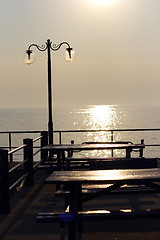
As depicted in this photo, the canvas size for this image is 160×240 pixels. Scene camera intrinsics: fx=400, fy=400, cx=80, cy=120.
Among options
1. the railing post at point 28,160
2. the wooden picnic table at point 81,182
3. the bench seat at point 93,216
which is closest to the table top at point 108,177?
the wooden picnic table at point 81,182

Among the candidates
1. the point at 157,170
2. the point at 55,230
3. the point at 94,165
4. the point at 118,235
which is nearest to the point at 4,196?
the point at 55,230

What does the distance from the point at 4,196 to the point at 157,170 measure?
274cm

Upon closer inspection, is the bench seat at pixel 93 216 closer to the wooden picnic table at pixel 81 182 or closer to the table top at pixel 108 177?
the wooden picnic table at pixel 81 182

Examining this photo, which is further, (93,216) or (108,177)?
(108,177)

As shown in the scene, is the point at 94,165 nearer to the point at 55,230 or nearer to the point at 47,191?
the point at 55,230

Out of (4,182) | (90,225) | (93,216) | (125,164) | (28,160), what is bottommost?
(90,225)

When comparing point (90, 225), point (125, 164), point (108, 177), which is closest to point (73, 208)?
point (108, 177)

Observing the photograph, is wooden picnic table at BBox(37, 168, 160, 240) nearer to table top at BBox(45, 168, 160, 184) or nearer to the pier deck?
table top at BBox(45, 168, 160, 184)

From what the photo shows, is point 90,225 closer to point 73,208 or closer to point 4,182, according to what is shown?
point 73,208

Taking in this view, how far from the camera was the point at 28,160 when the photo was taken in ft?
29.2

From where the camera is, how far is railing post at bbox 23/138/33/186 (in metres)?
8.70

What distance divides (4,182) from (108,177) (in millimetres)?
2323

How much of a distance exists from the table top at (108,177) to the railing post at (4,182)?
156cm

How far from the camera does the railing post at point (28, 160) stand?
8.70 m
